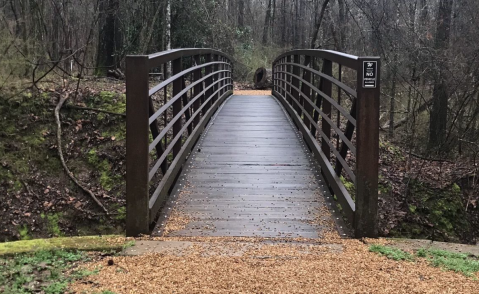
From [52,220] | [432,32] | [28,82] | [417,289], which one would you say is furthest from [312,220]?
[432,32]

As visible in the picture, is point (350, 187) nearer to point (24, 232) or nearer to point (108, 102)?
point (24, 232)

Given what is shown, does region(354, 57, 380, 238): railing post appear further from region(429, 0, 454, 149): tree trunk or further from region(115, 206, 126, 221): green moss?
region(429, 0, 454, 149): tree trunk

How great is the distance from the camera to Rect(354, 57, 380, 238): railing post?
4465 millimetres

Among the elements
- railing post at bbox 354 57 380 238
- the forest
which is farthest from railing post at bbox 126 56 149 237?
the forest

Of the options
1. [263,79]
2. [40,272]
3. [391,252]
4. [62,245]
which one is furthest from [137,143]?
[263,79]

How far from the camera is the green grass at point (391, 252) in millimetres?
3880

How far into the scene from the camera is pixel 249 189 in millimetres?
5988

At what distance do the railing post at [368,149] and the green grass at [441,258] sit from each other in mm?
394

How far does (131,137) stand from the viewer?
14.5 feet

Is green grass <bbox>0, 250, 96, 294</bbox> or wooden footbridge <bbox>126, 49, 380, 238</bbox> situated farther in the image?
wooden footbridge <bbox>126, 49, 380, 238</bbox>

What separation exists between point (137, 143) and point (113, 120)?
20.6ft

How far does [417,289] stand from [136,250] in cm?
208

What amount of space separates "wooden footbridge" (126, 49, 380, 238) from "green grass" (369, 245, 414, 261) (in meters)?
0.40

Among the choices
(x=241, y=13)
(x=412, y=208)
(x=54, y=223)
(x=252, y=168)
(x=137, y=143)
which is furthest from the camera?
(x=241, y=13)
